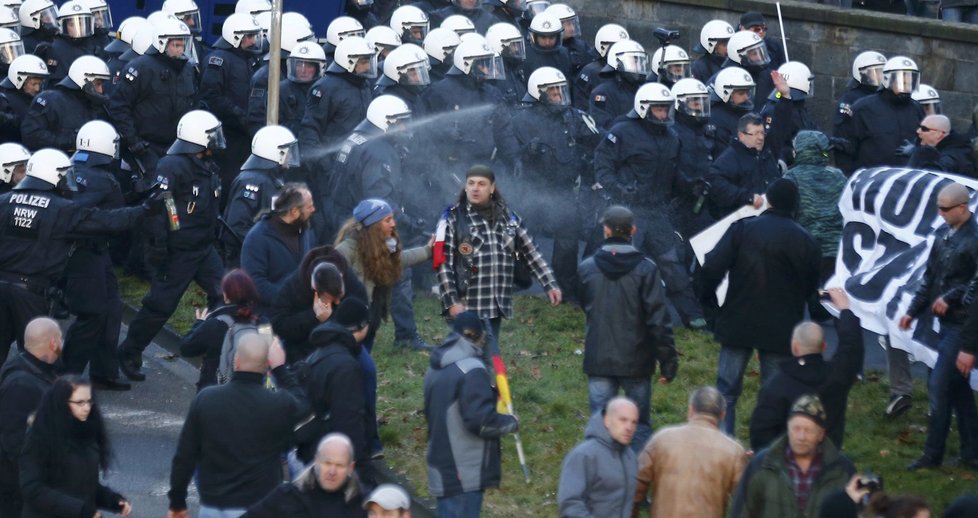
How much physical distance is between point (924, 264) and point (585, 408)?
7.87 ft

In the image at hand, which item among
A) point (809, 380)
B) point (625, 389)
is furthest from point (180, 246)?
point (809, 380)

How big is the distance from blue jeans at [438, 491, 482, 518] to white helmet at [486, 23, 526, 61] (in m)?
8.49

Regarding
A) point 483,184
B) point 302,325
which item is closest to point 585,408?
point 483,184

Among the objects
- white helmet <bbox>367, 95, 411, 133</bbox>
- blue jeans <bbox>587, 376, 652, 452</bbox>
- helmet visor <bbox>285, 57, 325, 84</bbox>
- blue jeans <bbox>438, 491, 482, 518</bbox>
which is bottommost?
helmet visor <bbox>285, 57, 325, 84</bbox>

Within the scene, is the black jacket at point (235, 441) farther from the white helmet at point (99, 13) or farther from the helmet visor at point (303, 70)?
the white helmet at point (99, 13)

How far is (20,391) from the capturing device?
9844 millimetres

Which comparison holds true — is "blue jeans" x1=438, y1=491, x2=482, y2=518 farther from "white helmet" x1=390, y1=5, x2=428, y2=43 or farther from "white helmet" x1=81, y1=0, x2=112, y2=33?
"white helmet" x1=81, y1=0, x2=112, y2=33

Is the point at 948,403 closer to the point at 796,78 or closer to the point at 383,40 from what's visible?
the point at 796,78

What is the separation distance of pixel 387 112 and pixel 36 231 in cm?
297

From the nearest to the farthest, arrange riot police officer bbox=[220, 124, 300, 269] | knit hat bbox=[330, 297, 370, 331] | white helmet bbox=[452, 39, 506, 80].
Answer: knit hat bbox=[330, 297, 370, 331]
riot police officer bbox=[220, 124, 300, 269]
white helmet bbox=[452, 39, 506, 80]

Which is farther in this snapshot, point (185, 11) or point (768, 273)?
point (185, 11)

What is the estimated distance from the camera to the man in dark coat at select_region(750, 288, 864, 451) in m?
10.0

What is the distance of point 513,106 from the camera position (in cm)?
1708

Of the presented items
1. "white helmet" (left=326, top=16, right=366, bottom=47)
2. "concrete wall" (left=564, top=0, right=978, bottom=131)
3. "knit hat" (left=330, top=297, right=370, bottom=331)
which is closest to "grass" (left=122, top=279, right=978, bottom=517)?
"knit hat" (left=330, top=297, right=370, bottom=331)
